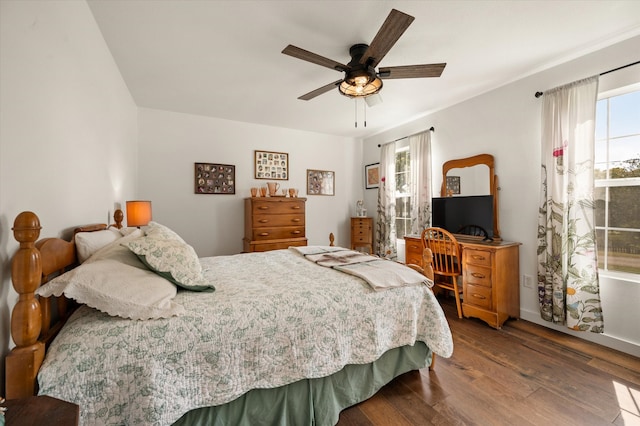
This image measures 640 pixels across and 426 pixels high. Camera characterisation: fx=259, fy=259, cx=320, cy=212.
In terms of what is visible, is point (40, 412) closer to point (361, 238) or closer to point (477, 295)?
point (477, 295)

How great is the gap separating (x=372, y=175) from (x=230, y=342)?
14.2 feet

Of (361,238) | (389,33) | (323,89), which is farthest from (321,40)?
(361,238)

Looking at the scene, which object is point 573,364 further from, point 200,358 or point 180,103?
point 180,103

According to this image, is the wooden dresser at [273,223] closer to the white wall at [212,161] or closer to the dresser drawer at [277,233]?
the dresser drawer at [277,233]

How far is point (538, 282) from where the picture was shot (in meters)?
2.65

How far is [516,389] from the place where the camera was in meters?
1.74

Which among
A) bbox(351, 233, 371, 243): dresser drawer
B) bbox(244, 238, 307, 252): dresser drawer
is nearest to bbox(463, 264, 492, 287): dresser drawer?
bbox(351, 233, 371, 243): dresser drawer

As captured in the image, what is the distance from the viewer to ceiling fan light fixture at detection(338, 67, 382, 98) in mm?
2072

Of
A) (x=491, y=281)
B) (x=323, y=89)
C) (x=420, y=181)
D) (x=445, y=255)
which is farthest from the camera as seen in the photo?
(x=420, y=181)

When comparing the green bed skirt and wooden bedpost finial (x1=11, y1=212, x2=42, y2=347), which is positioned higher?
wooden bedpost finial (x1=11, y1=212, x2=42, y2=347)

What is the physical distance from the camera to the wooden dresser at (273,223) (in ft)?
12.6

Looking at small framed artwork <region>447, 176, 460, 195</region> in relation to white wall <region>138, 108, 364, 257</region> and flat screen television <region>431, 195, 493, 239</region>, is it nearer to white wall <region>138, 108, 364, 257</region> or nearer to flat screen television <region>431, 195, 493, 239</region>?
flat screen television <region>431, 195, 493, 239</region>

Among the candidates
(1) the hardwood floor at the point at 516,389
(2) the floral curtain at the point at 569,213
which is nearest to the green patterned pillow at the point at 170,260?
(1) the hardwood floor at the point at 516,389

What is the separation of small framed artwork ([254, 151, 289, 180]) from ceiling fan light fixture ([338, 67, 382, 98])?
2331 millimetres
